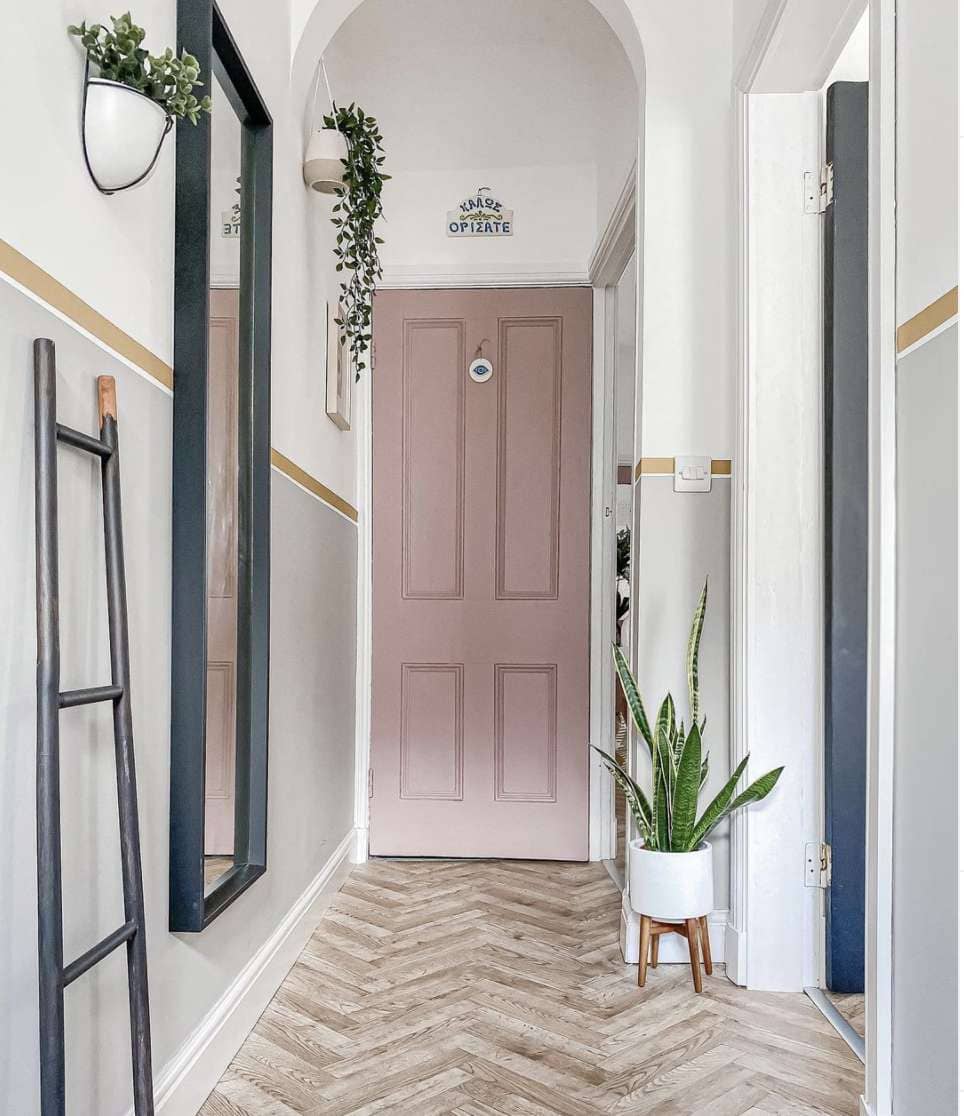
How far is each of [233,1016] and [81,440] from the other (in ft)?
4.28

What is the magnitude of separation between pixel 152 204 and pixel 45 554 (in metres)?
0.74

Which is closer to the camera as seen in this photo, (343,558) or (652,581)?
(652,581)

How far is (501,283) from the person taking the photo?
382 cm

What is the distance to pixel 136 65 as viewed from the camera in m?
1.37

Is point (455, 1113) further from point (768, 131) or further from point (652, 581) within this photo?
point (768, 131)

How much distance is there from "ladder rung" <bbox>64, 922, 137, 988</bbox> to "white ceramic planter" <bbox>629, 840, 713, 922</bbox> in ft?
4.51

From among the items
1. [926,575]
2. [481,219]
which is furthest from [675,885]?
[481,219]

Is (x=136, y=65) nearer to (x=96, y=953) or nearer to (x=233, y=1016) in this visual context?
(x=96, y=953)

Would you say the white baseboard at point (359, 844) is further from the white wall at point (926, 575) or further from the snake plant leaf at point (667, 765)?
the white wall at point (926, 575)

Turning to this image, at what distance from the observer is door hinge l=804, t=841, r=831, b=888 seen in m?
2.42

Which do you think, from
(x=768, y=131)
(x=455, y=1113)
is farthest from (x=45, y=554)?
(x=768, y=131)

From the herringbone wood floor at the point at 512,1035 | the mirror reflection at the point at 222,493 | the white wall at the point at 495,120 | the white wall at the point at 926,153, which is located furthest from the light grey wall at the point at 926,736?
the white wall at the point at 495,120

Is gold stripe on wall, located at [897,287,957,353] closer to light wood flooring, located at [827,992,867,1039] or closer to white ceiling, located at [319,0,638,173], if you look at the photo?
light wood flooring, located at [827,992,867,1039]

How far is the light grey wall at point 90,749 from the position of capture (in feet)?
3.86
